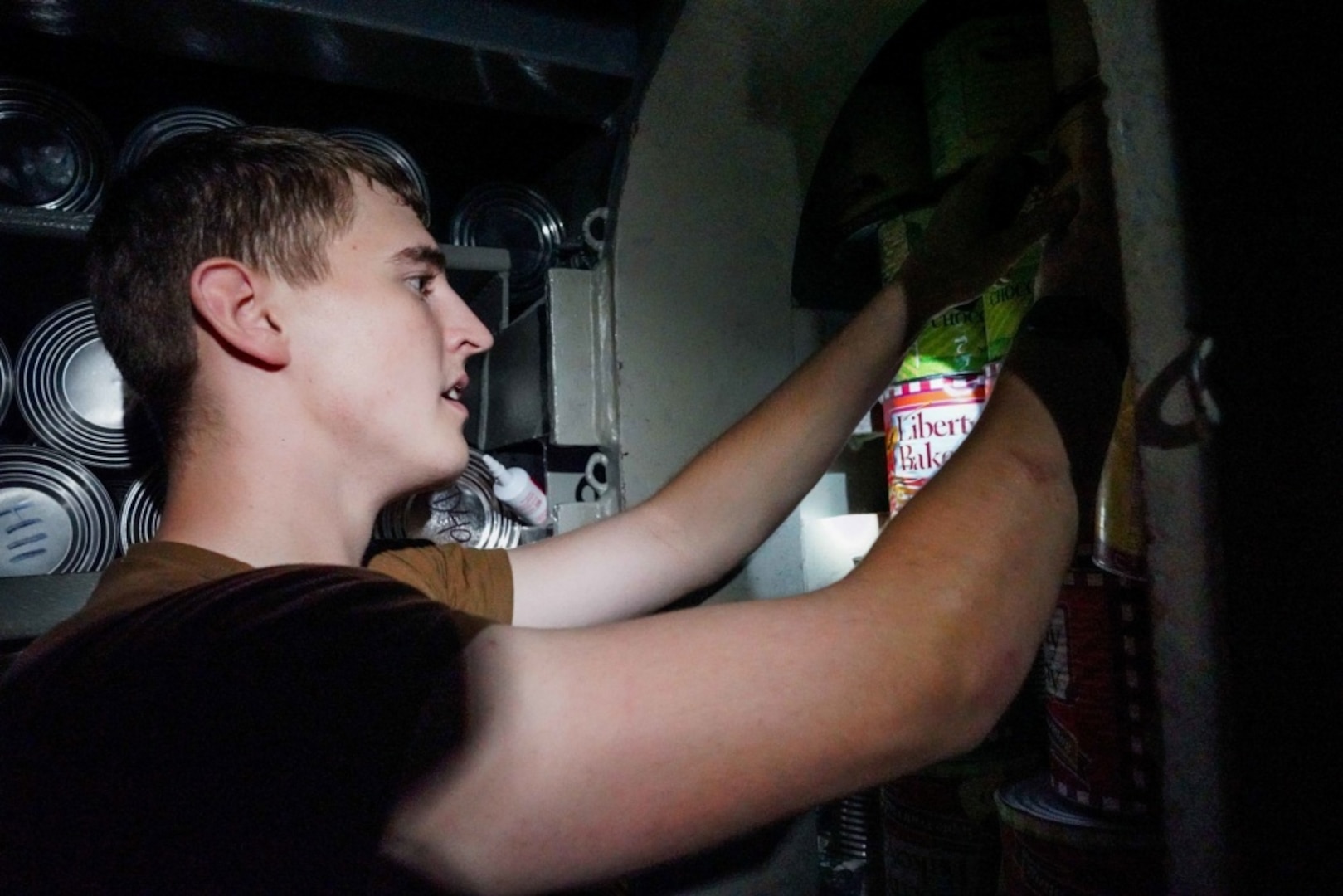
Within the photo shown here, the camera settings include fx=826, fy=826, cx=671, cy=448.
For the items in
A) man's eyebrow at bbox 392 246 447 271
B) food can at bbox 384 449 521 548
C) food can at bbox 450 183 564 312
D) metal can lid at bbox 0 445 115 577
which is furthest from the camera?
food can at bbox 450 183 564 312

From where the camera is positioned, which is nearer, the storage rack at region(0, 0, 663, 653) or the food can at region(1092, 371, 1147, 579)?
the food can at region(1092, 371, 1147, 579)

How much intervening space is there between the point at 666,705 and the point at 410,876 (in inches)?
8.0

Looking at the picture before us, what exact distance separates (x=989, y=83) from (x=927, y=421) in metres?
0.51

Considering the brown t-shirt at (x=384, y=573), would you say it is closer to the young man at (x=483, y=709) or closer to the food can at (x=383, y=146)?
the young man at (x=483, y=709)

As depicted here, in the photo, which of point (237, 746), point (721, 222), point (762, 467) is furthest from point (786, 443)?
point (237, 746)

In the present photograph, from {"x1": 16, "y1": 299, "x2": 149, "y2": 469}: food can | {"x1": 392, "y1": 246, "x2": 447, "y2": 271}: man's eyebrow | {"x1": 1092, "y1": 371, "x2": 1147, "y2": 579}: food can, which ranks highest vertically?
{"x1": 392, "y1": 246, "x2": 447, "y2": 271}: man's eyebrow

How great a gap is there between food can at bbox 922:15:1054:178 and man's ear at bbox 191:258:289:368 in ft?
3.24

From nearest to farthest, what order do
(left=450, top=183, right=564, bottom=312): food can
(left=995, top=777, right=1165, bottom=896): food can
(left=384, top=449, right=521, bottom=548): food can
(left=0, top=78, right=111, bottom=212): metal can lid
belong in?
(left=995, top=777, right=1165, bottom=896): food can, (left=0, top=78, right=111, bottom=212): metal can lid, (left=384, top=449, right=521, bottom=548): food can, (left=450, top=183, right=564, bottom=312): food can

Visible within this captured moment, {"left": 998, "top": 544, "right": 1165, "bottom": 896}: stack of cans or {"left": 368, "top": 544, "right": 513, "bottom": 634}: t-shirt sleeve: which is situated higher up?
{"left": 368, "top": 544, "right": 513, "bottom": 634}: t-shirt sleeve

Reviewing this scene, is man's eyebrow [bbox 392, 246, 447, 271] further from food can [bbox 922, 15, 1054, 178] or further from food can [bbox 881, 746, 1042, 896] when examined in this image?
food can [bbox 881, 746, 1042, 896]

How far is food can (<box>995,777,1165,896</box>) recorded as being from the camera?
2.93ft

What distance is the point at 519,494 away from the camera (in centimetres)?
155

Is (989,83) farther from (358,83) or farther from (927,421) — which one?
(358,83)

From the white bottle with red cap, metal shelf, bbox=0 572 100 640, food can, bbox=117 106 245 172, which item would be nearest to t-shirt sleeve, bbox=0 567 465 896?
metal shelf, bbox=0 572 100 640
